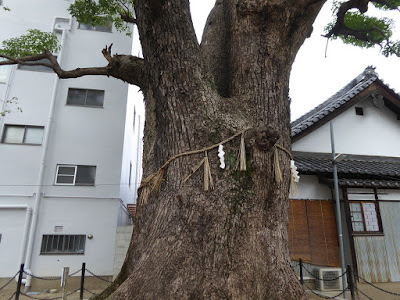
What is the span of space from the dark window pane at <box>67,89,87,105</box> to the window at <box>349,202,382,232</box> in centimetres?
875

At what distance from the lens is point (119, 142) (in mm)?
9266

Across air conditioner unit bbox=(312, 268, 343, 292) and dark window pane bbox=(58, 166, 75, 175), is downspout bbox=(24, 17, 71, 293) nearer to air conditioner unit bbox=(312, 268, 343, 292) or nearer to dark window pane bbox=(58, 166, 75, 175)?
dark window pane bbox=(58, 166, 75, 175)

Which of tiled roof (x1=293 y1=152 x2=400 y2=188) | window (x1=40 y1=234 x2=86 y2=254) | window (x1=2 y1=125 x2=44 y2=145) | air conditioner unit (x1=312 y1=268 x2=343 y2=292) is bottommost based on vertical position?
air conditioner unit (x1=312 y1=268 x2=343 y2=292)

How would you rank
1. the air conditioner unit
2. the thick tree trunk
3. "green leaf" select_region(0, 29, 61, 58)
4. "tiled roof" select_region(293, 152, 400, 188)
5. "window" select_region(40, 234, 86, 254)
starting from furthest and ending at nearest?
"window" select_region(40, 234, 86, 254) < "tiled roof" select_region(293, 152, 400, 188) < the air conditioner unit < "green leaf" select_region(0, 29, 61, 58) < the thick tree trunk

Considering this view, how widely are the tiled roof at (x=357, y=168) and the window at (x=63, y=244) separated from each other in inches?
257

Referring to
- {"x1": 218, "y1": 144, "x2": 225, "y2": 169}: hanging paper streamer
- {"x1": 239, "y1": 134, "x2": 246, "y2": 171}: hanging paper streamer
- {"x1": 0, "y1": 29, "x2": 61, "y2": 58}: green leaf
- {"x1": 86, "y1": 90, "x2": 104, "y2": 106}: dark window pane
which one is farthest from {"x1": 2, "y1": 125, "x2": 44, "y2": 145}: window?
{"x1": 239, "y1": 134, "x2": 246, "y2": 171}: hanging paper streamer

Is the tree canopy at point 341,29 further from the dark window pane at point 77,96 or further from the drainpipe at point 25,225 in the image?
the drainpipe at point 25,225

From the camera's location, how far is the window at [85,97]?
9594 millimetres

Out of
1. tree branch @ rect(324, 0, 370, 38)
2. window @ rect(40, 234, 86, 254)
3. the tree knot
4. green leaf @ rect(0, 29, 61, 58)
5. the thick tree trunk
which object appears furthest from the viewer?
window @ rect(40, 234, 86, 254)

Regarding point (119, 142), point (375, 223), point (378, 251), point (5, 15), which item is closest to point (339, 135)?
point (375, 223)

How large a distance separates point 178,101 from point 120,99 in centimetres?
747

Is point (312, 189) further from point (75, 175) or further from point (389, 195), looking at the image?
point (75, 175)

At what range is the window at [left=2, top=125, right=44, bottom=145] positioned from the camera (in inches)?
350

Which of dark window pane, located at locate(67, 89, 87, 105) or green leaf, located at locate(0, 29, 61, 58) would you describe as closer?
green leaf, located at locate(0, 29, 61, 58)
